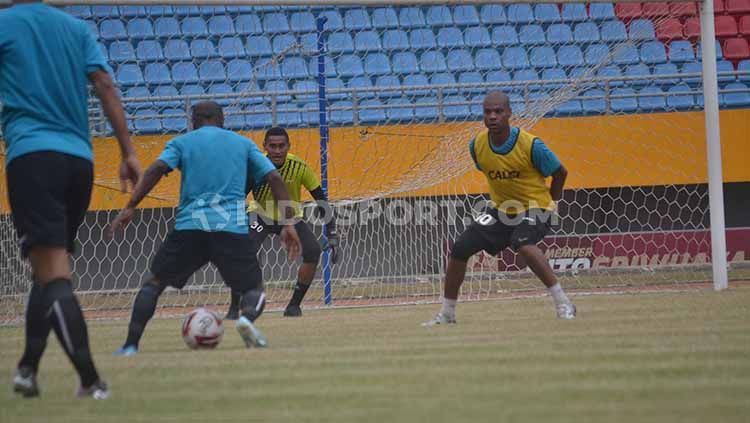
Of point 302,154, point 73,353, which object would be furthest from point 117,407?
Result: point 302,154

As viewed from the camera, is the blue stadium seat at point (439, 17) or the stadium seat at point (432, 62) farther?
the blue stadium seat at point (439, 17)

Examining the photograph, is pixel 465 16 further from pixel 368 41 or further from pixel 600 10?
pixel 600 10

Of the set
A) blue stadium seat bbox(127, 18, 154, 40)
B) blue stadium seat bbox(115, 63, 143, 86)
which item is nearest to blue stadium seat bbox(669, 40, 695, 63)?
blue stadium seat bbox(127, 18, 154, 40)

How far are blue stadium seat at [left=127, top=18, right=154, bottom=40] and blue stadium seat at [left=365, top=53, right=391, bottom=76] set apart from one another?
10.6ft

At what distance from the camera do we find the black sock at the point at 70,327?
4922 mm

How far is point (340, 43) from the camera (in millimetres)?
17594

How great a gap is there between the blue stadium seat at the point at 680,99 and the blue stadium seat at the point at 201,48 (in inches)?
262

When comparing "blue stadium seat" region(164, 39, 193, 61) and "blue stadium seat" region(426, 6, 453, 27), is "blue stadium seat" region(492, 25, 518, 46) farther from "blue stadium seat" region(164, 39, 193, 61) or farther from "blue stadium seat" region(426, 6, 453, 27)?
"blue stadium seat" region(164, 39, 193, 61)

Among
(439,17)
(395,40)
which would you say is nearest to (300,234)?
(395,40)

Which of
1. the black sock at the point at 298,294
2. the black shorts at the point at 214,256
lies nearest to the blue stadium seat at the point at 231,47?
the black sock at the point at 298,294

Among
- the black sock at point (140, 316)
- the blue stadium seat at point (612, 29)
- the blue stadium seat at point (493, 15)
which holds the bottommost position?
the black sock at point (140, 316)

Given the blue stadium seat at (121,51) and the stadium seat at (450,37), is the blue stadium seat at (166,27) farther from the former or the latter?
the stadium seat at (450,37)

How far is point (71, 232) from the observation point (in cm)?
538

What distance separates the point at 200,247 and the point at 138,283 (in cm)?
945
